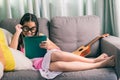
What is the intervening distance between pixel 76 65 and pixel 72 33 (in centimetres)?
68

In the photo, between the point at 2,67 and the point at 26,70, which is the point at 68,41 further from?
the point at 2,67

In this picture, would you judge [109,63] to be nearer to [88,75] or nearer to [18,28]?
[88,75]

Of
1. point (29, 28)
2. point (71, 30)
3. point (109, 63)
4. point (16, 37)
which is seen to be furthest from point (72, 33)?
point (109, 63)

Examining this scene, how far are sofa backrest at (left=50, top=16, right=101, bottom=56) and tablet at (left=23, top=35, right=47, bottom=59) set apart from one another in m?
0.40

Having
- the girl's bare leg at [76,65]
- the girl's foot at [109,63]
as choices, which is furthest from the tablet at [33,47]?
the girl's foot at [109,63]

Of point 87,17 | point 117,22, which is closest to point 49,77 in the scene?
point 87,17

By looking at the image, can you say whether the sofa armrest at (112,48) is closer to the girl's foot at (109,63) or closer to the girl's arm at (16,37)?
the girl's foot at (109,63)

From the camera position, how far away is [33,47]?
214 cm

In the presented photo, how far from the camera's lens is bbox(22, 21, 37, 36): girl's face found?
230 centimetres

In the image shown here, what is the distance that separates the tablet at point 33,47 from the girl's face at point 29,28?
0.17m

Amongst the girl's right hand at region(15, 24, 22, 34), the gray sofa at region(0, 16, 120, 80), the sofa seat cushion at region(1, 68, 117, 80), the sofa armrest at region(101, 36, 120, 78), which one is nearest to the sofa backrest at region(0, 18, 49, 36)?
the gray sofa at region(0, 16, 120, 80)

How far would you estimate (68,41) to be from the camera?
254 cm

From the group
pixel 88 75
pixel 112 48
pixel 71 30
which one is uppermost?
pixel 71 30

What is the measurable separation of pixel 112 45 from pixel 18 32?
0.90 m
